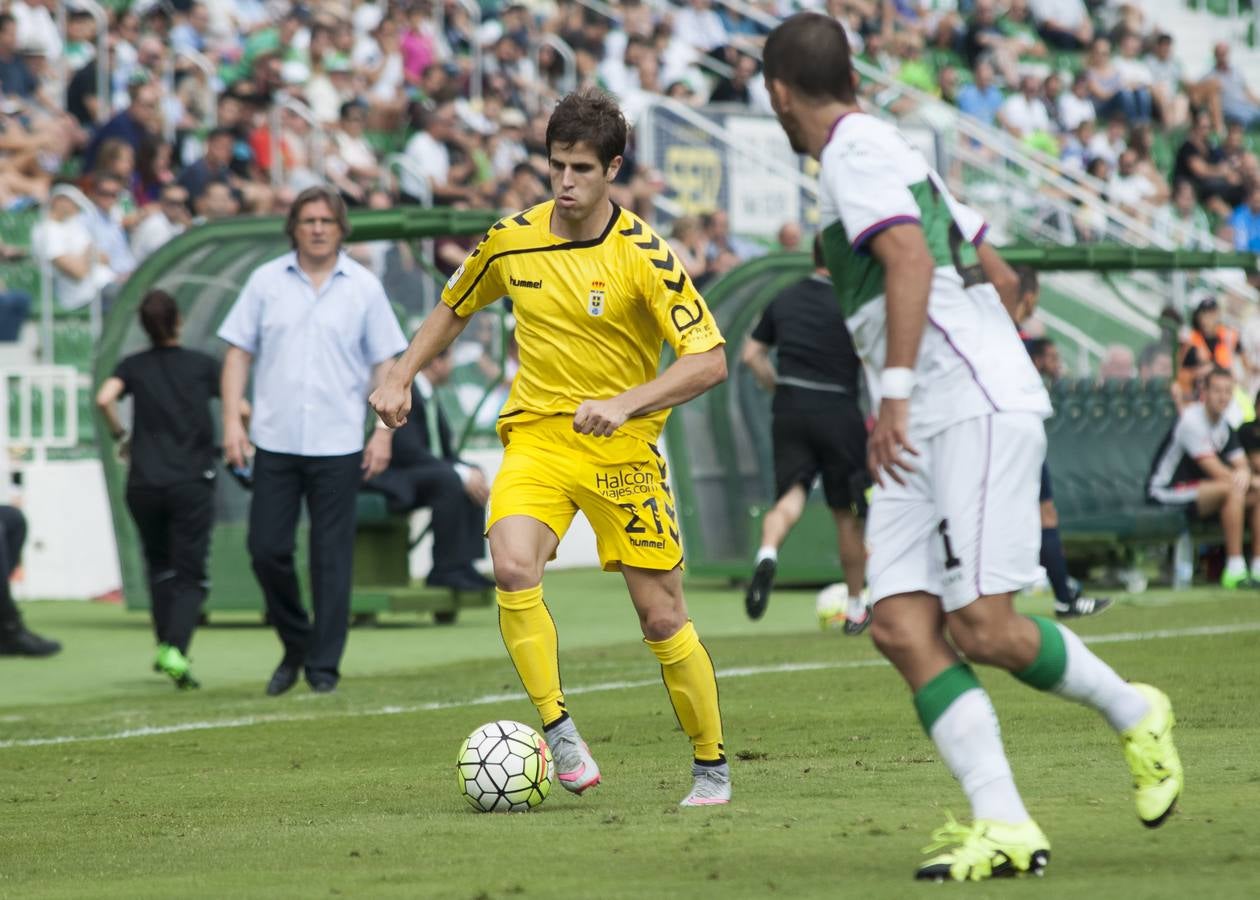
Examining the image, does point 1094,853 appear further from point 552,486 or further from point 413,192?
point 413,192

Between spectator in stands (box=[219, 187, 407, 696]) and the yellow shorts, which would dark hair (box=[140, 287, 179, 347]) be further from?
the yellow shorts

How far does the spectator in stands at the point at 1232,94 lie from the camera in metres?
33.2

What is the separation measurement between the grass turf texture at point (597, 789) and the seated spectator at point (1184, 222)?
1458cm

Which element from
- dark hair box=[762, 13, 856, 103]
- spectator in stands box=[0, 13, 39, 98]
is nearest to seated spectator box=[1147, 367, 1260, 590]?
spectator in stands box=[0, 13, 39, 98]

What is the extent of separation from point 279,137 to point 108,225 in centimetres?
274

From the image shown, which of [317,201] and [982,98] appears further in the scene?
[982,98]

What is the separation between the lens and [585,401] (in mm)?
6742

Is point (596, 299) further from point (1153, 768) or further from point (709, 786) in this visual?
point (1153, 768)

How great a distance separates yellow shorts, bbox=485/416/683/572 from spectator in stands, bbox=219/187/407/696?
3671mm

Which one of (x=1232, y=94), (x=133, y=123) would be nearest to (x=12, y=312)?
(x=133, y=123)

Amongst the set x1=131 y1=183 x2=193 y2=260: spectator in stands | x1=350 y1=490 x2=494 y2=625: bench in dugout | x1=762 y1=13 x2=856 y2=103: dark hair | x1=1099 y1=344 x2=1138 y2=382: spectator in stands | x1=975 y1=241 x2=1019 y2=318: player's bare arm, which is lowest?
x1=350 y1=490 x2=494 y2=625: bench in dugout

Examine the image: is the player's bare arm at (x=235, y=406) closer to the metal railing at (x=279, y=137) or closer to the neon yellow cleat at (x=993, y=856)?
the neon yellow cleat at (x=993, y=856)

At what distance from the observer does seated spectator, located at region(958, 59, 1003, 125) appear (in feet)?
96.7

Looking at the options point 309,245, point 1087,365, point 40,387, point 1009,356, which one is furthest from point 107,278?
point 1009,356
